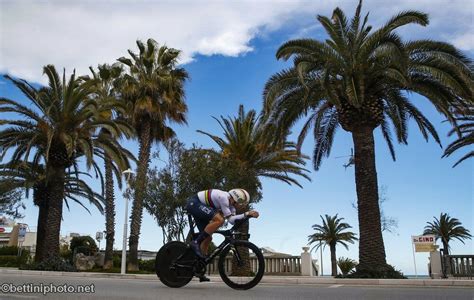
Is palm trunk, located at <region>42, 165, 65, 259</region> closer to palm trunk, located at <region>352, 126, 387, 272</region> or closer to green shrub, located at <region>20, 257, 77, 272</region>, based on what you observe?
green shrub, located at <region>20, 257, 77, 272</region>

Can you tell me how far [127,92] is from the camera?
109 ft

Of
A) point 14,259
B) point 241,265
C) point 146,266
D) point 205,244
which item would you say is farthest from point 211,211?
point 14,259

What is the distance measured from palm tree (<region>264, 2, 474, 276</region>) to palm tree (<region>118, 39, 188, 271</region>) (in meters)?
14.5

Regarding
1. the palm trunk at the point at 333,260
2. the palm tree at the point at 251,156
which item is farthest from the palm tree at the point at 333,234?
the palm tree at the point at 251,156

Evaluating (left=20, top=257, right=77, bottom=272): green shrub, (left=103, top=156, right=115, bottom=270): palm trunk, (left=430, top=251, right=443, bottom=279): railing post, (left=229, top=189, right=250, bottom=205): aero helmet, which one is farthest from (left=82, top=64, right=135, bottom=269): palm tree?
(left=229, top=189, right=250, bottom=205): aero helmet

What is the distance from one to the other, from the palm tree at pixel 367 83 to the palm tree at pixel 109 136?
394 inches

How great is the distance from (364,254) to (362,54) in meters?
7.25

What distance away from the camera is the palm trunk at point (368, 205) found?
17891mm

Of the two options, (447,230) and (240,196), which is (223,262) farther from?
(447,230)

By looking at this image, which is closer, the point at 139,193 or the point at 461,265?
the point at 461,265

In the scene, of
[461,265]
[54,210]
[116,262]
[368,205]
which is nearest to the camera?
[368,205]

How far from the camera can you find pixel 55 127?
24.9m

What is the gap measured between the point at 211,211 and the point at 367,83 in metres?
13.1

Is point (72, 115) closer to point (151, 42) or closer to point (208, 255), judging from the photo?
point (151, 42)
